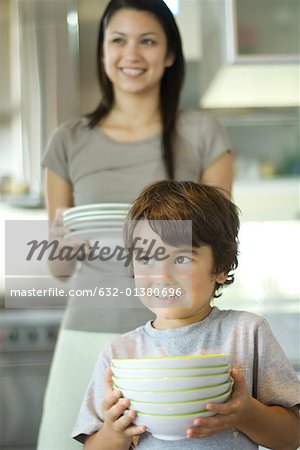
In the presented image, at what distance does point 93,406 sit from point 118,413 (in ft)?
0.27

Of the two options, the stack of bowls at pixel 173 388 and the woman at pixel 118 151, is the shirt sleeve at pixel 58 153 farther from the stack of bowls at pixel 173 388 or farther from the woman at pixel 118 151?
the stack of bowls at pixel 173 388

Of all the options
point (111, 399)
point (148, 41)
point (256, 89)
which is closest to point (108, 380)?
point (111, 399)

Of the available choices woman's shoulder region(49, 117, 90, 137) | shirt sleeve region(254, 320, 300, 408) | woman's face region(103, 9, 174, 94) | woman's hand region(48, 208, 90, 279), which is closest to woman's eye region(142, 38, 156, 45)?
woman's face region(103, 9, 174, 94)

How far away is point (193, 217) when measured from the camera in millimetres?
599

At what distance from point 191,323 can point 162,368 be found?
98 mm

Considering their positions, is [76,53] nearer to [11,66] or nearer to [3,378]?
[11,66]

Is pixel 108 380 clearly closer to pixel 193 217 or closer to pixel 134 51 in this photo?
pixel 193 217

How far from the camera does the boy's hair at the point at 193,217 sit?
597 mm

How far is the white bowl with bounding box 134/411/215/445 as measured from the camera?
0.53 m

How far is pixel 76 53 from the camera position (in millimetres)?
703

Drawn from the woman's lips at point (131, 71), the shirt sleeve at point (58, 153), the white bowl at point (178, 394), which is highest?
the woman's lips at point (131, 71)

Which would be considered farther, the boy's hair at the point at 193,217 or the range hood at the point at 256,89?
the range hood at the point at 256,89

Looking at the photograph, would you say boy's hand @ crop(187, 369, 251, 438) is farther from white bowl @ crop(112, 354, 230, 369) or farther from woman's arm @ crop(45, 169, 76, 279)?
woman's arm @ crop(45, 169, 76, 279)

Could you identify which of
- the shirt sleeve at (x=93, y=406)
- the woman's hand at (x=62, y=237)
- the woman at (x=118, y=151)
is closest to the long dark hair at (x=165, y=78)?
the woman at (x=118, y=151)
